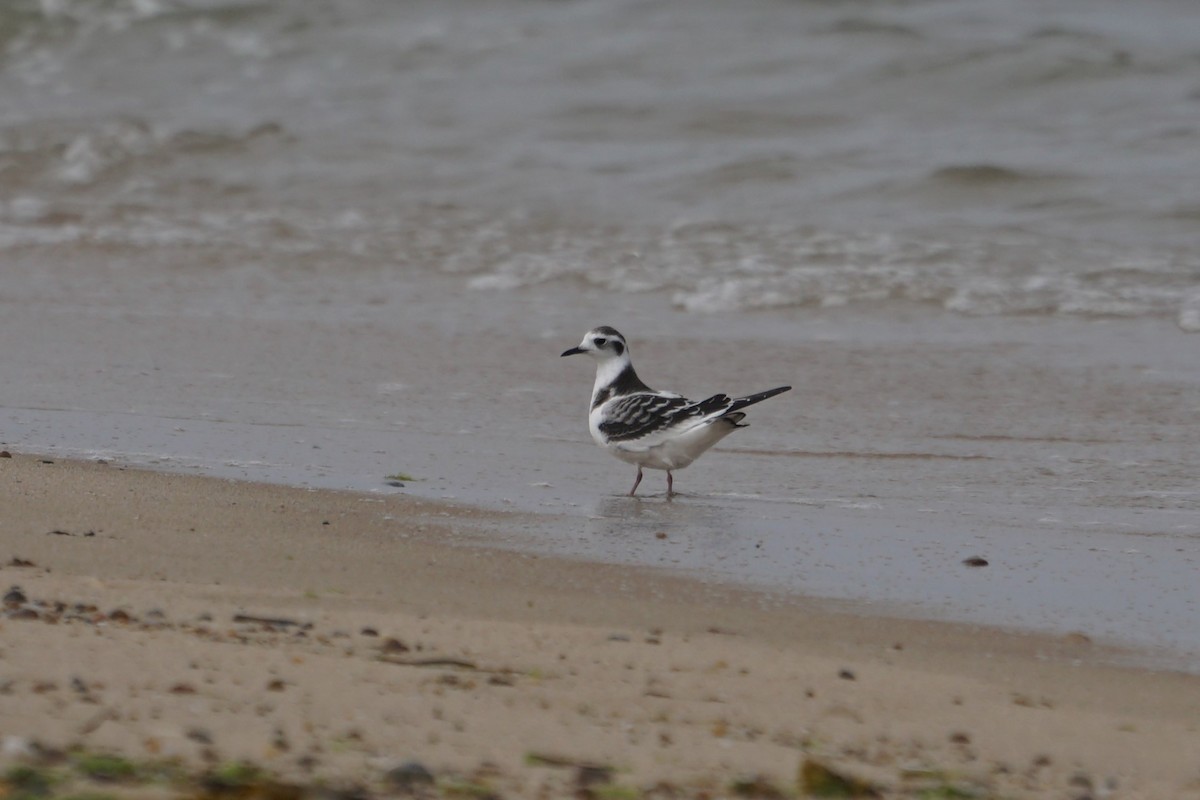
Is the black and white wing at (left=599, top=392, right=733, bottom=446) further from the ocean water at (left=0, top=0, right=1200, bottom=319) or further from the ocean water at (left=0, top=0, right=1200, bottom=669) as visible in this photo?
the ocean water at (left=0, top=0, right=1200, bottom=319)

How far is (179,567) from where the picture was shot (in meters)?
4.75

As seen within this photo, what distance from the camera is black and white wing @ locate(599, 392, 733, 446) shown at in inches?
269

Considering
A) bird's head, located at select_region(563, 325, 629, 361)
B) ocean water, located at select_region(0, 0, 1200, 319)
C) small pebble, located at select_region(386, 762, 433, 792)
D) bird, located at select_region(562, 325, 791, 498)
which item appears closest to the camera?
small pebble, located at select_region(386, 762, 433, 792)

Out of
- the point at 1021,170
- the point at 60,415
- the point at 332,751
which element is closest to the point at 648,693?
the point at 332,751

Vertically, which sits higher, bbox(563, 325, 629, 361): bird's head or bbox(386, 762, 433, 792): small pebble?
bbox(563, 325, 629, 361): bird's head

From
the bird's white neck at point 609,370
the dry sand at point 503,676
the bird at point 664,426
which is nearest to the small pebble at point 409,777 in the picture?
the dry sand at point 503,676

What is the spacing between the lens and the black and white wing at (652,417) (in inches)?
269

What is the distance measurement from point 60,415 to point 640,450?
2.58 metres

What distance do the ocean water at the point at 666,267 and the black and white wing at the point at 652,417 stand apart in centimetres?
26

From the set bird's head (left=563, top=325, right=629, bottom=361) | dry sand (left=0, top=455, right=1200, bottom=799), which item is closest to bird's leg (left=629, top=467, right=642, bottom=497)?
bird's head (left=563, top=325, right=629, bottom=361)

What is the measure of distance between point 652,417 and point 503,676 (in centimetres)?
312

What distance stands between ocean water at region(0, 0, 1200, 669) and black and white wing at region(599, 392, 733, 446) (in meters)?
0.26

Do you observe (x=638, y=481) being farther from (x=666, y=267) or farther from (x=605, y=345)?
(x=666, y=267)

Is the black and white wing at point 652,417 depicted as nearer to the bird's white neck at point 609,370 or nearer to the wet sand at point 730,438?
the wet sand at point 730,438
